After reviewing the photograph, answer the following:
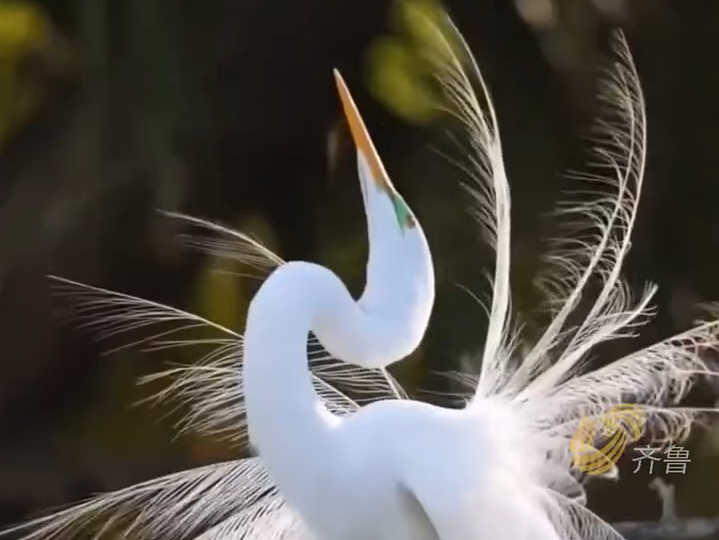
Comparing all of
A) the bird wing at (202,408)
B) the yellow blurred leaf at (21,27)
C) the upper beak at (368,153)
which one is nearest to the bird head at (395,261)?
the upper beak at (368,153)

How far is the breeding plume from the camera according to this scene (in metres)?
0.69

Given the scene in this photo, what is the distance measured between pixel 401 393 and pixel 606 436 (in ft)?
0.71

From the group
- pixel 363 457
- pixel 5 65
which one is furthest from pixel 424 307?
pixel 5 65

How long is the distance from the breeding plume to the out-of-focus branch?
8cm

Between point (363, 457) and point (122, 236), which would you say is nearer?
point (363, 457)

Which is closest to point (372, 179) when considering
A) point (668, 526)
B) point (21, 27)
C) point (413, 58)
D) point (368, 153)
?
point (368, 153)

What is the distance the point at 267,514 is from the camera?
871 millimetres

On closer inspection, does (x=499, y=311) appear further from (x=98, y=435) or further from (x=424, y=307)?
(x=98, y=435)

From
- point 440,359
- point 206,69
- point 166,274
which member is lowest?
point 440,359

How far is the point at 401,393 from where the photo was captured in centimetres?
103

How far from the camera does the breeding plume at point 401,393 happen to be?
27.2 inches

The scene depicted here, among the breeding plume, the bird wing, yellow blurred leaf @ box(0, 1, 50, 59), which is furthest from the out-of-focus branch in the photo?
yellow blurred leaf @ box(0, 1, 50, 59)

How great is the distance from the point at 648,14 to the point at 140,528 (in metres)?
0.78

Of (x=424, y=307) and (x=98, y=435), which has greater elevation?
(x=424, y=307)
